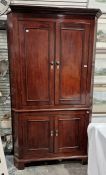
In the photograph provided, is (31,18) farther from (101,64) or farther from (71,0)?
(101,64)

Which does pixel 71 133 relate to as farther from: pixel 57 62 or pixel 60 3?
pixel 60 3

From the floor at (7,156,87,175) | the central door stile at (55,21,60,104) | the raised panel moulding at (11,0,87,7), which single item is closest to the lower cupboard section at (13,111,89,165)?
the floor at (7,156,87,175)

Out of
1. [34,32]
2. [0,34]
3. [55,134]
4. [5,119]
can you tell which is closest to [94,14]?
[34,32]

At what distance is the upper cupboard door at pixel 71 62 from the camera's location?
2131mm

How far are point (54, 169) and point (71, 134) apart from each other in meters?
0.48

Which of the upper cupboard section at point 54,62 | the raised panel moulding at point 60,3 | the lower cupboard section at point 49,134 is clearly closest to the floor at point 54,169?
the lower cupboard section at point 49,134

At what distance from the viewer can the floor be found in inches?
92.0

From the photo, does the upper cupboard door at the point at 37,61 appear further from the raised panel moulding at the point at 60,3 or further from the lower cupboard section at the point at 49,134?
the raised panel moulding at the point at 60,3

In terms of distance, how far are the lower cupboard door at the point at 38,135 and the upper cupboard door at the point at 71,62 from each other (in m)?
0.31

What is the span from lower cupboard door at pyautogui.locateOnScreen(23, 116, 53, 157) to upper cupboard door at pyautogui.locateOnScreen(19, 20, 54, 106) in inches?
8.3

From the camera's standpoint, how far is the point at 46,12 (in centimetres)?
204

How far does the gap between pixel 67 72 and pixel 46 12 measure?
679 millimetres

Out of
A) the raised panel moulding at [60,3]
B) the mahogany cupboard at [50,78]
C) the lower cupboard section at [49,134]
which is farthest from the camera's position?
the raised panel moulding at [60,3]

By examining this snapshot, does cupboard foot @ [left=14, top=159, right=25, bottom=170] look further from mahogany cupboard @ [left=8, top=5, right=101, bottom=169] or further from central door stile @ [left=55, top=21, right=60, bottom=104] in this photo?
central door stile @ [left=55, top=21, right=60, bottom=104]
